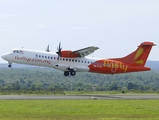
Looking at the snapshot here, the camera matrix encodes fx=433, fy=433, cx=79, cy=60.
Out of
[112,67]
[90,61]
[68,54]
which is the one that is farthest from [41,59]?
[112,67]

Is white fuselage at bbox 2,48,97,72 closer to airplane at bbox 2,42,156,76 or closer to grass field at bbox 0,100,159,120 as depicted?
airplane at bbox 2,42,156,76

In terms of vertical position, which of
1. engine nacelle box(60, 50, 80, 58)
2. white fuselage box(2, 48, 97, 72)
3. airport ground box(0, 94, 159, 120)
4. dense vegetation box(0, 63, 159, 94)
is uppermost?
engine nacelle box(60, 50, 80, 58)

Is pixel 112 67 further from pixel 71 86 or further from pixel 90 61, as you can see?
pixel 71 86

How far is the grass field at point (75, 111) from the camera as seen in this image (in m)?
33.2

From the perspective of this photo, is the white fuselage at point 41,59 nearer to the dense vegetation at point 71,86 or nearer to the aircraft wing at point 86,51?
the aircraft wing at point 86,51

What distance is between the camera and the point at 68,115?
3434 centimetres

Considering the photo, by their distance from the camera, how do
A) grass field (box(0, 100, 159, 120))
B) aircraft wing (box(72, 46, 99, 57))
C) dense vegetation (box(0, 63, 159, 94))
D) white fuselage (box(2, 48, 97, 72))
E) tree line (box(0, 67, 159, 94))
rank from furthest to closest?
dense vegetation (box(0, 63, 159, 94)), tree line (box(0, 67, 159, 94)), aircraft wing (box(72, 46, 99, 57)), white fuselage (box(2, 48, 97, 72)), grass field (box(0, 100, 159, 120))

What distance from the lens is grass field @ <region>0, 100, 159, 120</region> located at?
1309 inches

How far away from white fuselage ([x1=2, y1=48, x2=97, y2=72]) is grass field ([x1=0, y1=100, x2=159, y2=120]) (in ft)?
60.9

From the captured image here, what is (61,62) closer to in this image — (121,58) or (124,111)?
(121,58)

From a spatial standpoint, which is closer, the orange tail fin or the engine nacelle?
the engine nacelle

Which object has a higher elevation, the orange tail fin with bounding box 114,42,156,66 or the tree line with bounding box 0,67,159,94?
the orange tail fin with bounding box 114,42,156,66

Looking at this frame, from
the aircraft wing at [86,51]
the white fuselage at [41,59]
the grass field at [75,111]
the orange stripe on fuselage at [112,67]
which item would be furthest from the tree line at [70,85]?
the grass field at [75,111]

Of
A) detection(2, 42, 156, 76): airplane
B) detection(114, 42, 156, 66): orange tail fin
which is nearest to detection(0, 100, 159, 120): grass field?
detection(2, 42, 156, 76): airplane
